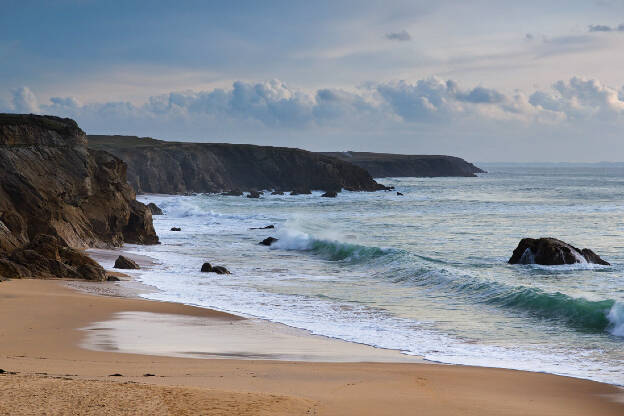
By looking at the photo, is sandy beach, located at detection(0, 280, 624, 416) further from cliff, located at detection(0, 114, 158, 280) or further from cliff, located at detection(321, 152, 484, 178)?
cliff, located at detection(321, 152, 484, 178)

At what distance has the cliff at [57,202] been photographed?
2119cm

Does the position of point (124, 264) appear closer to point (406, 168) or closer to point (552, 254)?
point (552, 254)

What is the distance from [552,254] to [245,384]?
18839 millimetres

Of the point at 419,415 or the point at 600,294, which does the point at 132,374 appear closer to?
the point at 419,415

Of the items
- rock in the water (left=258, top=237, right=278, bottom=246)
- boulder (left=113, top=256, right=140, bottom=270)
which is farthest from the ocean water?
boulder (left=113, top=256, right=140, bottom=270)

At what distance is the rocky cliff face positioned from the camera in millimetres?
Result: 104731

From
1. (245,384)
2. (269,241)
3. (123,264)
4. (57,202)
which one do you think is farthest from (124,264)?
(245,384)

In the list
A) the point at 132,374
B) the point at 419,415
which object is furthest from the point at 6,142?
the point at 419,415

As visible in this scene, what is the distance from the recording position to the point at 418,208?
2569 inches

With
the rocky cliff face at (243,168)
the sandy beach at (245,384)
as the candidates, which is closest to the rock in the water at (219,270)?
the sandy beach at (245,384)

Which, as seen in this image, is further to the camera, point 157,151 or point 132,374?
point 157,151

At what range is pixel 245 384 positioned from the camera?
9.44 metres

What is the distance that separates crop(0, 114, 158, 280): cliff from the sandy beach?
7.08 m

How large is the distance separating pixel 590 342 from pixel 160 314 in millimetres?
9574
